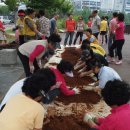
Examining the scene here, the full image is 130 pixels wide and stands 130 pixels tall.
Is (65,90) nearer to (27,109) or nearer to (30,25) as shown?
(27,109)

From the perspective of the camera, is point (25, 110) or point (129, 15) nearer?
point (25, 110)

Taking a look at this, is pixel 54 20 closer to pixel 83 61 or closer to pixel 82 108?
pixel 83 61

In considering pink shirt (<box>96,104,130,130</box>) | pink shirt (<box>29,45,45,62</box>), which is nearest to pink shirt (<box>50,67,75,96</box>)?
pink shirt (<box>29,45,45,62</box>)

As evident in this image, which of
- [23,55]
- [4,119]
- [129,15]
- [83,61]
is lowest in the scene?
[129,15]

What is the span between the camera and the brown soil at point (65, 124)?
17.0 ft

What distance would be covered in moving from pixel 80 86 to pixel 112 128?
4084 millimetres

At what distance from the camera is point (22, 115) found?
3.53 m

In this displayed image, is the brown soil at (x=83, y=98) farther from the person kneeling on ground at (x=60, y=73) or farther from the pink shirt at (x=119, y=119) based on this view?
the pink shirt at (x=119, y=119)

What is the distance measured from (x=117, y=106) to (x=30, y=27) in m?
6.21

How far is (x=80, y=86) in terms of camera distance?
7340mm

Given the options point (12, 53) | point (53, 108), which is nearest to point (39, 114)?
point (53, 108)

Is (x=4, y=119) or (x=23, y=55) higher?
(x=4, y=119)

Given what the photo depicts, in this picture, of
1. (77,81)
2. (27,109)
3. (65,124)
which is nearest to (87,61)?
(77,81)

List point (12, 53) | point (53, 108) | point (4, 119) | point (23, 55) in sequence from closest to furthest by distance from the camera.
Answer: point (4, 119), point (53, 108), point (23, 55), point (12, 53)
